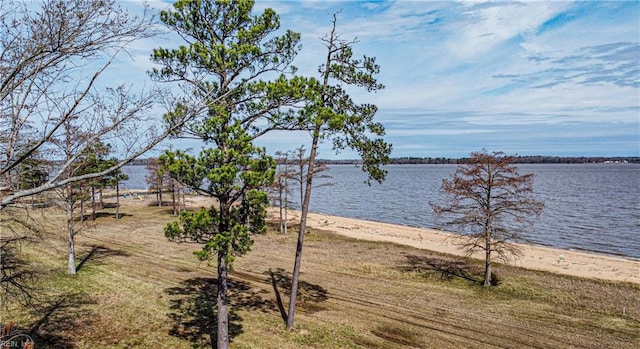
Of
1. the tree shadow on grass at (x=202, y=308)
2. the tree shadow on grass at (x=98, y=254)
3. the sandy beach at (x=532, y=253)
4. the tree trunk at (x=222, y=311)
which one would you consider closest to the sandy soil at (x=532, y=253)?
the sandy beach at (x=532, y=253)

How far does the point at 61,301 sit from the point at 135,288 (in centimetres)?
298

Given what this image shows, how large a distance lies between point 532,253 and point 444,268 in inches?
521

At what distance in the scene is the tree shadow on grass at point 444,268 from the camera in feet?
80.5

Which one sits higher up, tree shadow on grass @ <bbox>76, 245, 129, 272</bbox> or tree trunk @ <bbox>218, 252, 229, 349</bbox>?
tree trunk @ <bbox>218, 252, 229, 349</bbox>

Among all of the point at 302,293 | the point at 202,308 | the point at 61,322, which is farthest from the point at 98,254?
the point at 302,293

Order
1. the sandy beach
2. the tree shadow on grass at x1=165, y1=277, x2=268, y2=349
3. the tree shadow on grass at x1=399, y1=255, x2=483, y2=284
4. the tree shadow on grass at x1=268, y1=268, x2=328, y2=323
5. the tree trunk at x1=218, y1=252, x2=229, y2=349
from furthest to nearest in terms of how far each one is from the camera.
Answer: the sandy beach
the tree shadow on grass at x1=399, y1=255, x2=483, y2=284
the tree shadow on grass at x1=268, y1=268, x2=328, y2=323
the tree shadow on grass at x1=165, y1=277, x2=268, y2=349
the tree trunk at x1=218, y1=252, x2=229, y2=349

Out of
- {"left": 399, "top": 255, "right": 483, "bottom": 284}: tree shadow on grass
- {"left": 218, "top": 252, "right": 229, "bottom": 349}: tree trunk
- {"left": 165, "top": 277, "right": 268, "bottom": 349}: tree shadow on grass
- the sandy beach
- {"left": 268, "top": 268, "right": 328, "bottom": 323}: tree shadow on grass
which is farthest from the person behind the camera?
the sandy beach

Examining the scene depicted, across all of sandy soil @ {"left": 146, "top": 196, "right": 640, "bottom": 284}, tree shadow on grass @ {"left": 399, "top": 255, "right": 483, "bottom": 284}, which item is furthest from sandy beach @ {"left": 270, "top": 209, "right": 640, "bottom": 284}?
tree shadow on grass @ {"left": 399, "top": 255, "right": 483, "bottom": 284}

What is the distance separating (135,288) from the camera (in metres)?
18.5

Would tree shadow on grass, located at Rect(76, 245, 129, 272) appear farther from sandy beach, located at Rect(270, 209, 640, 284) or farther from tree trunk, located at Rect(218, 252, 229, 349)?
sandy beach, located at Rect(270, 209, 640, 284)

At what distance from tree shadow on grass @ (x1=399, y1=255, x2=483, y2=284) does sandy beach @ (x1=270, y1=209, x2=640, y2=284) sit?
166 inches

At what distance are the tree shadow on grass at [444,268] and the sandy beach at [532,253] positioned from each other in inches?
166

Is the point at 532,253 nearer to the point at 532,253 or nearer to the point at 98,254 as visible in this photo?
the point at 532,253

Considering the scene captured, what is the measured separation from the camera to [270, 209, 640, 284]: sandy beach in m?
28.3
